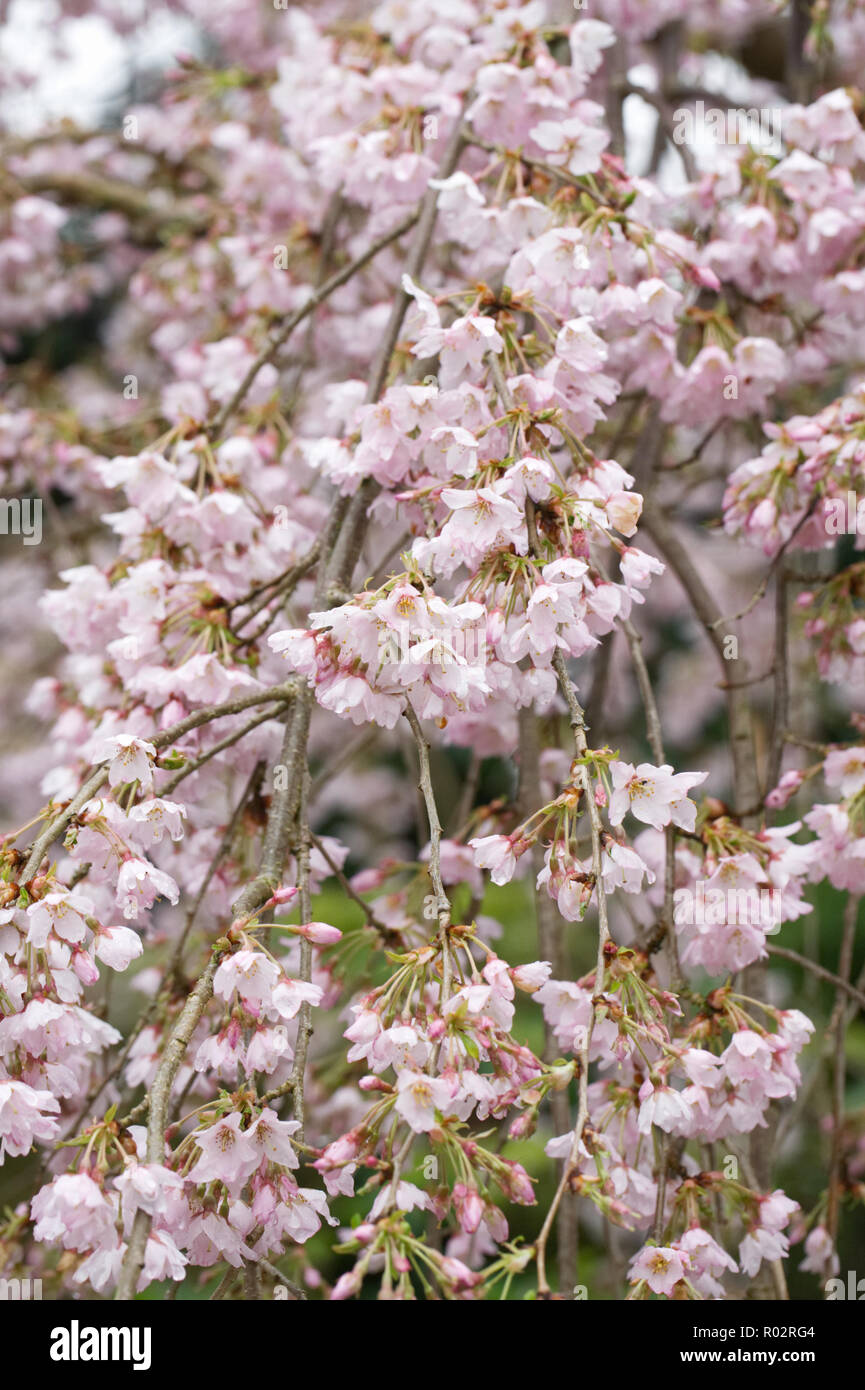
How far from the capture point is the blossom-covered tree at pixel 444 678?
119cm

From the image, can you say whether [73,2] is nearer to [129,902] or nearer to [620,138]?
[620,138]

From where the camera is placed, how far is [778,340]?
2211 millimetres

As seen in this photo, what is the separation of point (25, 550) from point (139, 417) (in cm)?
115

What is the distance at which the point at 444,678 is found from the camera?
1.21 m

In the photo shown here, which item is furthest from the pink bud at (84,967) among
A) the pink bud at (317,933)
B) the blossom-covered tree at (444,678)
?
the pink bud at (317,933)

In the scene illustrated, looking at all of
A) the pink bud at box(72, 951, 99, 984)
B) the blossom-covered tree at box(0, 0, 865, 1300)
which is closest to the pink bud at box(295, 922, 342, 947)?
the blossom-covered tree at box(0, 0, 865, 1300)

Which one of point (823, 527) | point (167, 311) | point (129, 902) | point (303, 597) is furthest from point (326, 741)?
point (129, 902)

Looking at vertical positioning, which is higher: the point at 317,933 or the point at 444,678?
the point at 444,678

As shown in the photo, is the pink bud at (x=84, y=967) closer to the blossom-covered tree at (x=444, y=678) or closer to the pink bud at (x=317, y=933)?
the blossom-covered tree at (x=444, y=678)

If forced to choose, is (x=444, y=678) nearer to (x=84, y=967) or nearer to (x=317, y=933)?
(x=317, y=933)

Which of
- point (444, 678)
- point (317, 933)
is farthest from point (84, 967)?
point (444, 678)

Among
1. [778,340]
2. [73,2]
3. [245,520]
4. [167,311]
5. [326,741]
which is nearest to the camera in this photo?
[245,520]

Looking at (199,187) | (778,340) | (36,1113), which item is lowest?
(36,1113)
